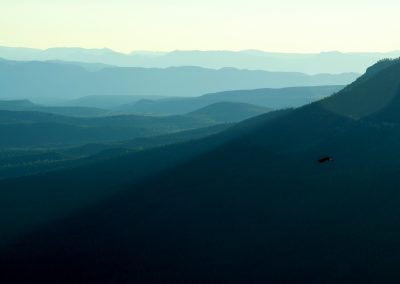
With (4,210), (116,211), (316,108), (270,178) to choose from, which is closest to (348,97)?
(316,108)

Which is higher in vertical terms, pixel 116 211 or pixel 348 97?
pixel 348 97

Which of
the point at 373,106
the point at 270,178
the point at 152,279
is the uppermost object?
the point at 373,106

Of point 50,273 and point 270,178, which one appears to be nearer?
point 50,273

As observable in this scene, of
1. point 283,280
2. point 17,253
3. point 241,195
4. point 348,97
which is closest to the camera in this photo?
point 283,280

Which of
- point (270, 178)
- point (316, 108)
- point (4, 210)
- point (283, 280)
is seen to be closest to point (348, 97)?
point (316, 108)

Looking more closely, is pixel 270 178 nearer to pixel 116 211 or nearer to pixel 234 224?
pixel 234 224

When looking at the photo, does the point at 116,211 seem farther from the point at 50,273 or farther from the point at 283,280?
the point at 283,280

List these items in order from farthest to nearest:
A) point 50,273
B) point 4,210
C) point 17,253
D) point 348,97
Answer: point 348,97 → point 4,210 → point 17,253 → point 50,273
